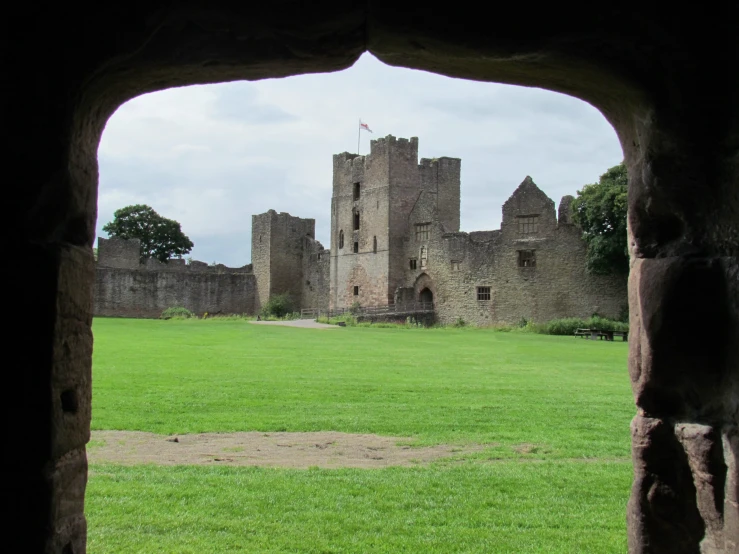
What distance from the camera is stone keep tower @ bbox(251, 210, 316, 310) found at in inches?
2069

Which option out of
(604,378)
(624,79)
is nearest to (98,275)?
(604,378)

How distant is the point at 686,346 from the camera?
2922mm

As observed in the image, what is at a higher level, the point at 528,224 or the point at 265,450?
the point at 528,224

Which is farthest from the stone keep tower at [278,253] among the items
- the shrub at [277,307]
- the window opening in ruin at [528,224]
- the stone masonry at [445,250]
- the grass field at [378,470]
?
the grass field at [378,470]

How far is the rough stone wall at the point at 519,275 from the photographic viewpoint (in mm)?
35062

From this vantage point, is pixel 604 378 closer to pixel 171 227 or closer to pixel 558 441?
pixel 558 441

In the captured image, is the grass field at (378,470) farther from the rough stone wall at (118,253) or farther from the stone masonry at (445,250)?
the rough stone wall at (118,253)

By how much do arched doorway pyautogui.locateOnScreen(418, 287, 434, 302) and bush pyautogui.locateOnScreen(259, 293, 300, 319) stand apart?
1089 cm

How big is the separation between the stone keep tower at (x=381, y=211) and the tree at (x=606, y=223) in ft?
38.2

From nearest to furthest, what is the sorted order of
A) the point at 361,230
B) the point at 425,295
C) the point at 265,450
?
the point at 265,450
the point at 425,295
the point at 361,230

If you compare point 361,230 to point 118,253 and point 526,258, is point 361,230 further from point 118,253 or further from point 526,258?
point 118,253

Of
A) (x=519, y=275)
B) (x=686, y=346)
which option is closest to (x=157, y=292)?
(x=519, y=275)

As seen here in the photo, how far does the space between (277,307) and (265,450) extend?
4201 cm

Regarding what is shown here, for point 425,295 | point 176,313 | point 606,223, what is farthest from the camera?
point 176,313
